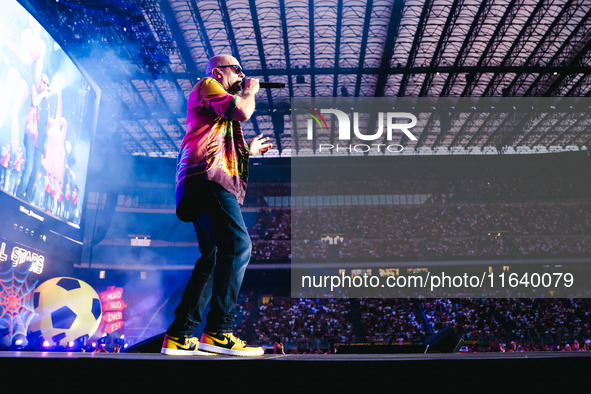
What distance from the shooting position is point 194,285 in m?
2.28

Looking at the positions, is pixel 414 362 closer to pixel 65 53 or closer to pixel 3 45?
pixel 3 45

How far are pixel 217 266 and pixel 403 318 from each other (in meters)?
20.9

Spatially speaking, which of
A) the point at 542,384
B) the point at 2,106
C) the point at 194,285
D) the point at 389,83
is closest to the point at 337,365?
the point at 542,384

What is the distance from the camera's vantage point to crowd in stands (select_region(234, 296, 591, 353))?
65.3ft

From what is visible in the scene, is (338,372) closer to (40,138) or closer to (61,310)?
(40,138)

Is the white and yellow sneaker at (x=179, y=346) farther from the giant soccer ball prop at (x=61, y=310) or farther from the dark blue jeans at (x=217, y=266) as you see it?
the giant soccer ball prop at (x=61, y=310)

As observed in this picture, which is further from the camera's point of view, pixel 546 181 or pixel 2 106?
pixel 546 181

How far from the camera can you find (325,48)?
57.6 ft

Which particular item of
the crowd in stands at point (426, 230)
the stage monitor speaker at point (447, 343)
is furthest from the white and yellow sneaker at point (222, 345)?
the crowd in stands at point (426, 230)

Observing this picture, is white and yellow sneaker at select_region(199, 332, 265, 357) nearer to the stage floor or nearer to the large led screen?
the stage floor

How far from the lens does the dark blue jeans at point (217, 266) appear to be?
221 centimetres

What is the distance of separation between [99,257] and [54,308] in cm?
1798

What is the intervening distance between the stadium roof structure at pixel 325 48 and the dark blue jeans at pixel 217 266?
999cm

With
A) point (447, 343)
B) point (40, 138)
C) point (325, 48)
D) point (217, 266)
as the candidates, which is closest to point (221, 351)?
point (217, 266)
